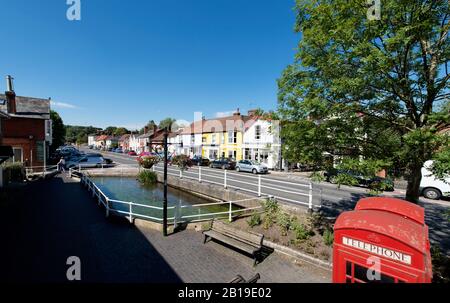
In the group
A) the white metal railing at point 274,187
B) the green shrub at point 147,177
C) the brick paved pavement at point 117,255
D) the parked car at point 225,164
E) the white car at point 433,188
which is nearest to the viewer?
the brick paved pavement at point 117,255

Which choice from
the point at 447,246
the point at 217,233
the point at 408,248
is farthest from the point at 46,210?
the point at 447,246

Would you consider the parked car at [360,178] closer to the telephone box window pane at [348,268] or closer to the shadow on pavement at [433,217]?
the shadow on pavement at [433,217]

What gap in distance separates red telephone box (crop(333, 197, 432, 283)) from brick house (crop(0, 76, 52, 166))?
2917cm

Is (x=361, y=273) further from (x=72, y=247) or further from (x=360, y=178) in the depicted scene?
(x=72, y=247)

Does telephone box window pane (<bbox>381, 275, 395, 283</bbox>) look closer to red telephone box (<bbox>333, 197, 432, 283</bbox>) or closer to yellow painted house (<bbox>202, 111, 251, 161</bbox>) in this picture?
red telephone box (<bbox>333, 197, 432, 283</bbox>)

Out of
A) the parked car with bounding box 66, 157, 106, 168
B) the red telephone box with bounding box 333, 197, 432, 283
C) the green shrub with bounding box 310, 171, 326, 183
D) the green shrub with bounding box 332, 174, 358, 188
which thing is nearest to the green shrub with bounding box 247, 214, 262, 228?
the green shrub with bounding box 310, 171, 326, 183

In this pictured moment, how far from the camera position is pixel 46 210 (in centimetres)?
1092

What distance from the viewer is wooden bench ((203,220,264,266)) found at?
6.22m

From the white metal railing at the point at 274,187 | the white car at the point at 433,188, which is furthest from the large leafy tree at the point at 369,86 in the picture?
the white car at the point at 433,188

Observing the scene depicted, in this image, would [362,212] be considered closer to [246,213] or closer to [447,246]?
[447,246]

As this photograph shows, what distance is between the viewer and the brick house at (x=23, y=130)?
74.2 feet

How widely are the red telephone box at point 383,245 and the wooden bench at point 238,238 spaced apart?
8.19 ft

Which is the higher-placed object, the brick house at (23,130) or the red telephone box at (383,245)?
the brick house at (23,130)

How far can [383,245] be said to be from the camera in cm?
339
